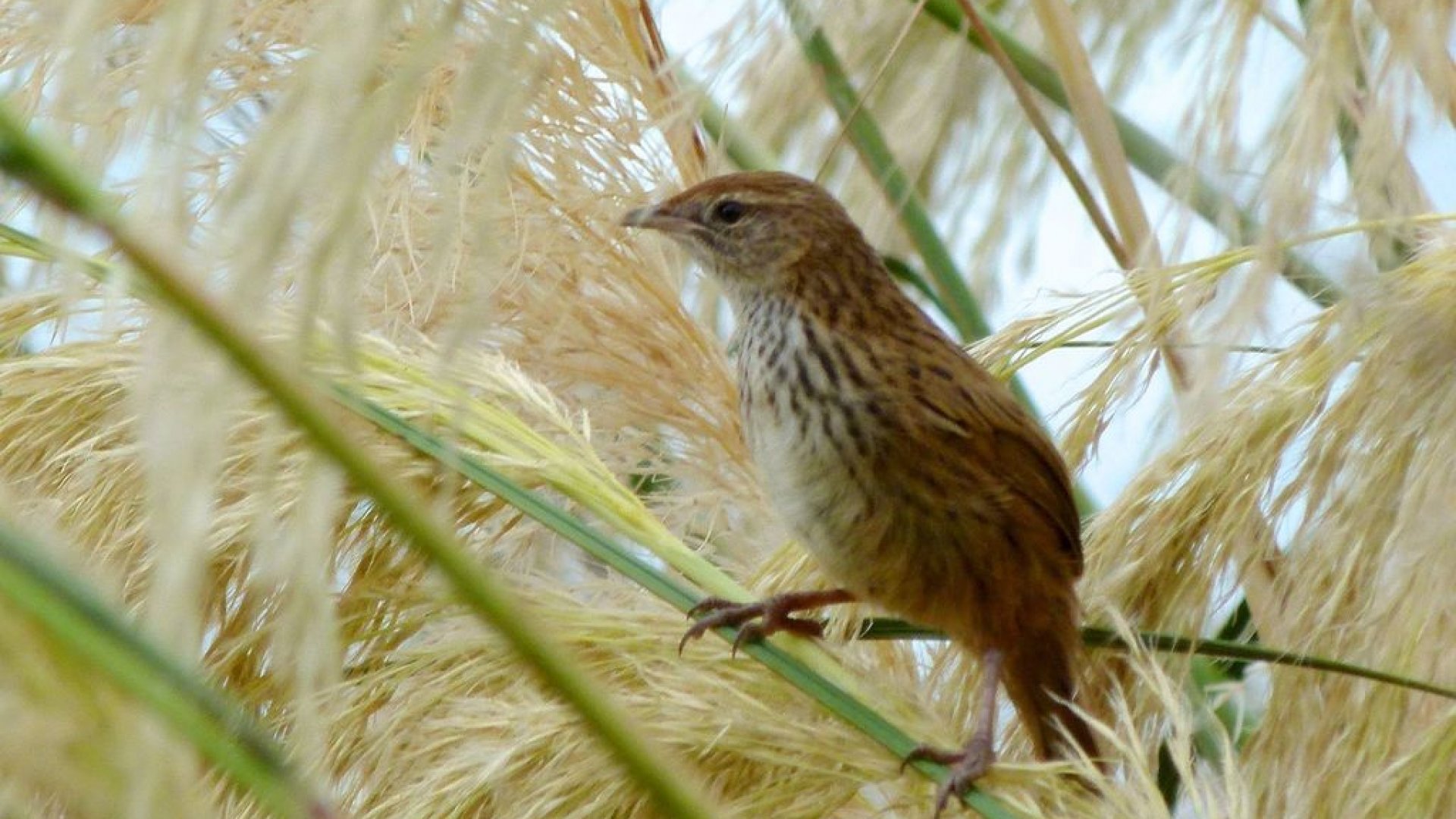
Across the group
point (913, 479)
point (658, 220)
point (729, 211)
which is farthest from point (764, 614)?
point (729, 211)

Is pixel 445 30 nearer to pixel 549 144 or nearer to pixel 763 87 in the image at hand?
Answer: pixel 763 87

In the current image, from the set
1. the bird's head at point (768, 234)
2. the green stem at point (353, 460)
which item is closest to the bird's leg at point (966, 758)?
the green stem at point (353, 460)

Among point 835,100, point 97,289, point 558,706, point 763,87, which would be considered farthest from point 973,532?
point 97,289

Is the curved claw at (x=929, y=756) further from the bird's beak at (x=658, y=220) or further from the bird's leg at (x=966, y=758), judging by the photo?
the bird's beak at (x=658, y=220)

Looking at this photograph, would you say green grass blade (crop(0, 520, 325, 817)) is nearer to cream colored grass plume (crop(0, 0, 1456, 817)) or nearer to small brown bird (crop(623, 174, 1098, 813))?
cream colored grass plume (crop(0, 0, 1456, 817))

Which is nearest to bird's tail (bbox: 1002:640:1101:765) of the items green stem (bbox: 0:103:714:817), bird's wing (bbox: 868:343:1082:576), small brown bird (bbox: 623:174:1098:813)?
small brown bird (bbox: 623:174:1098:813)

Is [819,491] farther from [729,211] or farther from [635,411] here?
[729,211]
